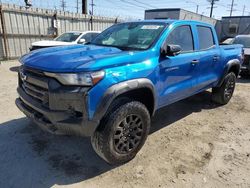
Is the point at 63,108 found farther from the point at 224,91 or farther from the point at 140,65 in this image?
the point at 224,91

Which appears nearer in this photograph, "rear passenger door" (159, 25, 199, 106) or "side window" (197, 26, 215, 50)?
"rear passenger door" (159, 25, 199, 106)

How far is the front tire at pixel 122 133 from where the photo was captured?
2607mm

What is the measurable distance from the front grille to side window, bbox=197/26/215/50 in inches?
117

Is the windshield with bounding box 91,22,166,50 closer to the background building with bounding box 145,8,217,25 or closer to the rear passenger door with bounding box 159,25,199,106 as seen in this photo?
the rear passenger door with bounding box 159,25,199,106

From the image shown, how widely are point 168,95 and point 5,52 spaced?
33.2 ft

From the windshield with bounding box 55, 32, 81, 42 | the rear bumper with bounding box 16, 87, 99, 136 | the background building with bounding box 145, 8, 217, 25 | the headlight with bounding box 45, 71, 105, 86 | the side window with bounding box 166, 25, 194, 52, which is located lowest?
the rear bumper with bounding box 16, 87, 99, 136

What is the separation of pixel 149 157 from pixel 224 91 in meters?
3.08

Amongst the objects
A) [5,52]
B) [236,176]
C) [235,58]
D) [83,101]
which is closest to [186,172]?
[236,176]

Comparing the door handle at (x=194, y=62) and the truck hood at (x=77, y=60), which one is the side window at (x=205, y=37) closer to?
the door handle at (x=194, y=62)

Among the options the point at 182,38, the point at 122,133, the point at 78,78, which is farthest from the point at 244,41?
the point at 78,78

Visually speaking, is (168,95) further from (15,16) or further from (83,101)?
(15,16)

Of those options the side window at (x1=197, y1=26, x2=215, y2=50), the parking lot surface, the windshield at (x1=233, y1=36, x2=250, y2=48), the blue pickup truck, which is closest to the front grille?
the blue pickup truck

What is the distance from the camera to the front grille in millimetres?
2512

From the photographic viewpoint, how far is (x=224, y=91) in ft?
17.4
